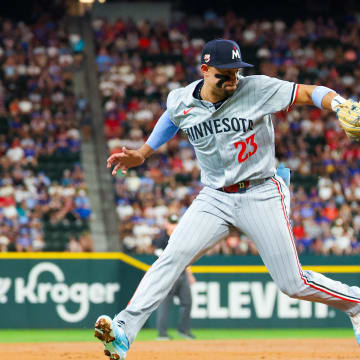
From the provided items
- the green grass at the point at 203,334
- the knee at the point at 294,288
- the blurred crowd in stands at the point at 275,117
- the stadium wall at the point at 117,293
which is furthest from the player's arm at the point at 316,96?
the blurred crowd in stands at the point at 275,117

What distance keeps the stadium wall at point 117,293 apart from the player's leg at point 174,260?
723 centimetres

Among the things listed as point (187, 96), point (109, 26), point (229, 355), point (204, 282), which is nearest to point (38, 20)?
point (109, 26)

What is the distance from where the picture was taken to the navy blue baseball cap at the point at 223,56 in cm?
551

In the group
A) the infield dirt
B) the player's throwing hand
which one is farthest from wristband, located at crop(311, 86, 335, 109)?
the infield dirt

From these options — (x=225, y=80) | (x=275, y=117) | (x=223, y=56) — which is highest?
(x=223, y=56)

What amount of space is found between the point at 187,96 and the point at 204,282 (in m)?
7.74

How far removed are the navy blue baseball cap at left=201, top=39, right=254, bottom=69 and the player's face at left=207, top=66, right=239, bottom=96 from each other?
0.06 m

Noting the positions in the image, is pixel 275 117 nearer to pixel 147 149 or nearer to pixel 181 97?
pixel 147 149

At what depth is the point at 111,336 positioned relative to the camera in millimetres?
5457

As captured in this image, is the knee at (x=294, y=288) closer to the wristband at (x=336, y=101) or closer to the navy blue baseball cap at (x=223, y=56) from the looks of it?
the wristband at (x=336, y=101)

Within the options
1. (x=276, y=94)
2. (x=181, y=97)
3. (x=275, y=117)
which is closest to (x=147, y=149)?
(x=181, y=97)

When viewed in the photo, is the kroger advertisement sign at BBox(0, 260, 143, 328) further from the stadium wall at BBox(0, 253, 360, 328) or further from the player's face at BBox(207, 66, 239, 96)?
the player's face at BBox(207, 66, 239, 96)

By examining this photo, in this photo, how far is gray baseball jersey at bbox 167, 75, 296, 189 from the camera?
5.57 metres

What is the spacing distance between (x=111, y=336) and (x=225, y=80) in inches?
75.3
